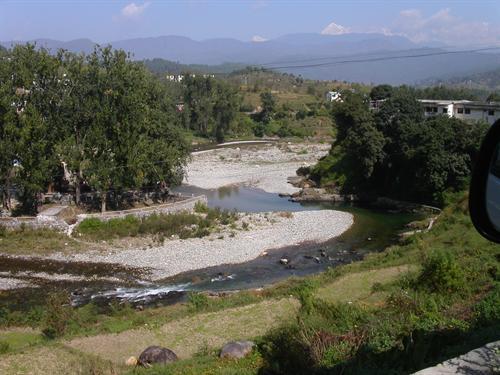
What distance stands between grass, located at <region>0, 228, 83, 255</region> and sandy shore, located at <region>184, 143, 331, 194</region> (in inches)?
622

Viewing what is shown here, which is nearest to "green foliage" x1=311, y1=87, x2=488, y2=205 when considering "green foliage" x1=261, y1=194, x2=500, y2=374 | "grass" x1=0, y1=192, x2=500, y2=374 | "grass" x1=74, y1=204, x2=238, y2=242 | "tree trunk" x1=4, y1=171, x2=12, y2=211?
"grass" x1=0, y1=192, x2=500, y2=374

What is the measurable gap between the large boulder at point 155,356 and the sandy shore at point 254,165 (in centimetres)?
2732

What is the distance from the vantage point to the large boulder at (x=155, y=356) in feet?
35.7

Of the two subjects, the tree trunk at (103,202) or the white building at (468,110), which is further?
the white building at (468,110)

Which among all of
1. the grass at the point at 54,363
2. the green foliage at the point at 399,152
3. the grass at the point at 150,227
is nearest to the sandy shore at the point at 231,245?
the grass at the point at 150,227

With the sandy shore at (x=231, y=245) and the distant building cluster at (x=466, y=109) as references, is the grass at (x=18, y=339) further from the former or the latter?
the distant building cluster at (x=466, y=109)

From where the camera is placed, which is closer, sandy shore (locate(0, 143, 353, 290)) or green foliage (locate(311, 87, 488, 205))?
sandy shore (locate(0, 143, 353, 290))

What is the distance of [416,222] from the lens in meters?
28.0

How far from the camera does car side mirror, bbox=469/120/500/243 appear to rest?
3156 millimetres

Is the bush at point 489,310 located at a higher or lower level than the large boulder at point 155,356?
Answer: higher

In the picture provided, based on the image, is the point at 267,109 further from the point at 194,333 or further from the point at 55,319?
the point at 194,333

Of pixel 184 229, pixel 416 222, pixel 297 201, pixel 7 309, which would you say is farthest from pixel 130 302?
pixel 297 201

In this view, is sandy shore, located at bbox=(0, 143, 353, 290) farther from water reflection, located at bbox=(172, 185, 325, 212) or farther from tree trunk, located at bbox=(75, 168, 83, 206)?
tree trunk, located at bbox=(75, 168, 83, 206)

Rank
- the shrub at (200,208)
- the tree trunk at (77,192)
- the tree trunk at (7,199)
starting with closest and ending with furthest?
the tree trunk at (7,199) → the tree trunk at (77,192) → the shrub at (200,208)
